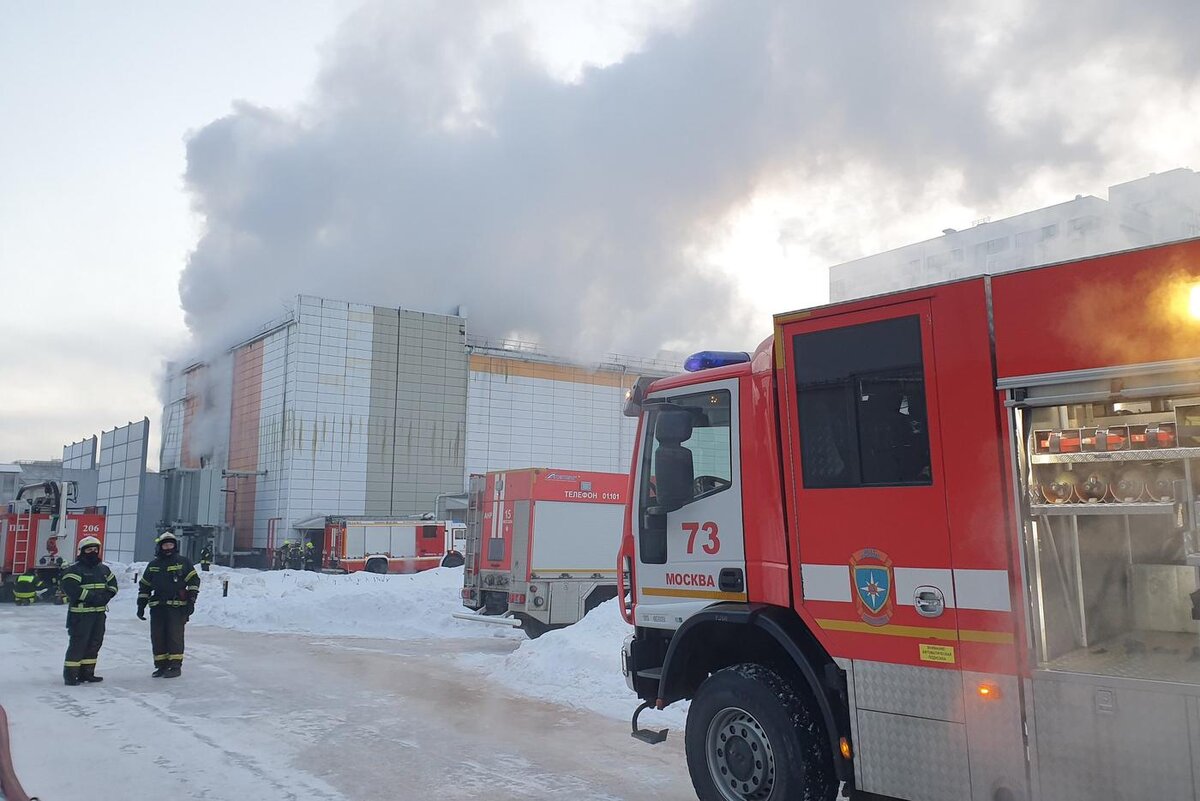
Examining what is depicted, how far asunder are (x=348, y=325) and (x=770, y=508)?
37.4 meters

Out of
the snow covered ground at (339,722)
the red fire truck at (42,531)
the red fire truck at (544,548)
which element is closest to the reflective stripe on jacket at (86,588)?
the snow covered ground at (339,722)

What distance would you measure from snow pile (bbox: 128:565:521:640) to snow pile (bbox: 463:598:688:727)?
178 inches

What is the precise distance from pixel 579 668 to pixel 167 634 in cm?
481

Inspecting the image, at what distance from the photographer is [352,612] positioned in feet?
59.5

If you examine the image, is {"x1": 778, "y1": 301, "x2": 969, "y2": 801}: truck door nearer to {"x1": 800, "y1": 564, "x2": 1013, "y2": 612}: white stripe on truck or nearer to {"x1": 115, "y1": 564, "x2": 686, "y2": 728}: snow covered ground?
{"x1": 800, "y1": 564, "x2": 1013, "y2": 612}: white stripe on truck

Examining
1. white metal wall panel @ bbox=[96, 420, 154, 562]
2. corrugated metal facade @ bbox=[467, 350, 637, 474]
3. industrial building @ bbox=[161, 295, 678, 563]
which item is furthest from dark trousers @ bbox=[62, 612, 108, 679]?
corrugated metal facade @ bbox=[467, 350, 637, 474]

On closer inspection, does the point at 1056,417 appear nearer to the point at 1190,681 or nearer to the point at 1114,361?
the point at 1114,361

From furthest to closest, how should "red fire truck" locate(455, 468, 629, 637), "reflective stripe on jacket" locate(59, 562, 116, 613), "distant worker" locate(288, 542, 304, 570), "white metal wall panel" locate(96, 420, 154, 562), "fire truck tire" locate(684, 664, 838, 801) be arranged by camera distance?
"white metal wall panel" locate(96, 420, 154, 562), "distant worker" locate(288, 542, 304, 570), "red fire truck" locate(455, 468, 629, 637), "reflective stripe on jacket" locate(59, 562, 116, 613), "fire truck tire" locate(684, 664, 838, 801)

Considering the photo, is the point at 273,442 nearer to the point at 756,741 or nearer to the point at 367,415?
the point at 367,415

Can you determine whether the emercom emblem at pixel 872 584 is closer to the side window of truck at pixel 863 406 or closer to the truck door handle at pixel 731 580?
the side window of truck at pixel 863 406

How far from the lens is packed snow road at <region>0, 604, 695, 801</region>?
574 cm

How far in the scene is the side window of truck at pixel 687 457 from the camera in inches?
200

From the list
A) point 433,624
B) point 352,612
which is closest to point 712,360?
point 433,624

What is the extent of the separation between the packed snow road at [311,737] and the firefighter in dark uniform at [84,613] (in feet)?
1.12
